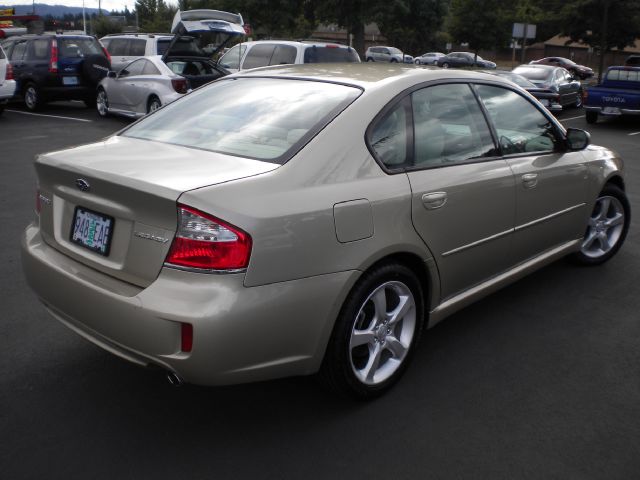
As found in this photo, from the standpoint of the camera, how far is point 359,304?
2967 millimetres

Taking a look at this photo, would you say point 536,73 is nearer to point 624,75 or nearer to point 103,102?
point 624,75

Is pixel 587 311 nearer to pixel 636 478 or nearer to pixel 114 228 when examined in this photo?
pixel 636 478

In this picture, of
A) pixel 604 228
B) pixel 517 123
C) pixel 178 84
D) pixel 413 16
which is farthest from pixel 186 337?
pixel 413 16

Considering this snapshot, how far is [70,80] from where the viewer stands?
15.0 meters

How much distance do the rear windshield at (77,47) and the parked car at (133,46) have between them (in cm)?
120

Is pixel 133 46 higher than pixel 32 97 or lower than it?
higher

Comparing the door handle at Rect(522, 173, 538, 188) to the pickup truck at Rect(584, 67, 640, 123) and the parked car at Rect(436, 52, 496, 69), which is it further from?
the parked car at Rect(436, 52, 496, 69)

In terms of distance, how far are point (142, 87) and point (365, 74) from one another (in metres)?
10.5

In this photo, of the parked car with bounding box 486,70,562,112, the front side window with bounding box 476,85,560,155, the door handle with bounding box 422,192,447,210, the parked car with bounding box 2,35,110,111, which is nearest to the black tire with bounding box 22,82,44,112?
the parked car with bounding box 2,35,110,111

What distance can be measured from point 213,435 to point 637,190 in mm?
7535

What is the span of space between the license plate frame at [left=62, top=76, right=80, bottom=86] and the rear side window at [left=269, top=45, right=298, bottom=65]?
508 centimetres

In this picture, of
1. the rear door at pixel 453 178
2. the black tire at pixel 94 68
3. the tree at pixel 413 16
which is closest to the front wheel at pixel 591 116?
the black tire at pixel 94 68

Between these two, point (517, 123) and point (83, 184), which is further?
point (517, 123)

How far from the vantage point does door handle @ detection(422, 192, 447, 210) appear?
3.25 m
